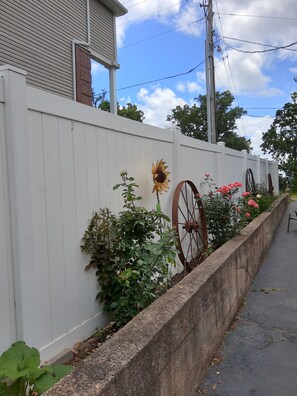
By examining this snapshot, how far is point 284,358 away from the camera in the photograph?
307cm

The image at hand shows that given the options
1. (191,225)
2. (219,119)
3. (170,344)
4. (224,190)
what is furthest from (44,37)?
(219,119)

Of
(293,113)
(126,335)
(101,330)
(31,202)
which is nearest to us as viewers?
(126,335)

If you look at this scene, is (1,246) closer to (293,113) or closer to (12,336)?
(12,336)

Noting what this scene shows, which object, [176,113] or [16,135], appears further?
[176,113]

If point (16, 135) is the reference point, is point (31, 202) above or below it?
below

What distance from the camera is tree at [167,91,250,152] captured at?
154ft

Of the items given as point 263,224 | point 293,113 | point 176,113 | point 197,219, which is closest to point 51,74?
point 197,219

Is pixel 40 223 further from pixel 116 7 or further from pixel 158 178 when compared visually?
pixel 116 7

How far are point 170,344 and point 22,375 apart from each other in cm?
98

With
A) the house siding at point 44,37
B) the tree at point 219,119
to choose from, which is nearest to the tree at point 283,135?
the tree at point 219,119

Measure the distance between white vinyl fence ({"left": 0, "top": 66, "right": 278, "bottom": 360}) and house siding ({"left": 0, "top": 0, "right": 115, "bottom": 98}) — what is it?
4.74m

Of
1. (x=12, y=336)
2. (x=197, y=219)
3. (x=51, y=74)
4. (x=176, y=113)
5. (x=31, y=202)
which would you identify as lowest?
(x=12, y=336)

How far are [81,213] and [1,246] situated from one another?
86cm

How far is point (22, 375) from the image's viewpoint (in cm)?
151
